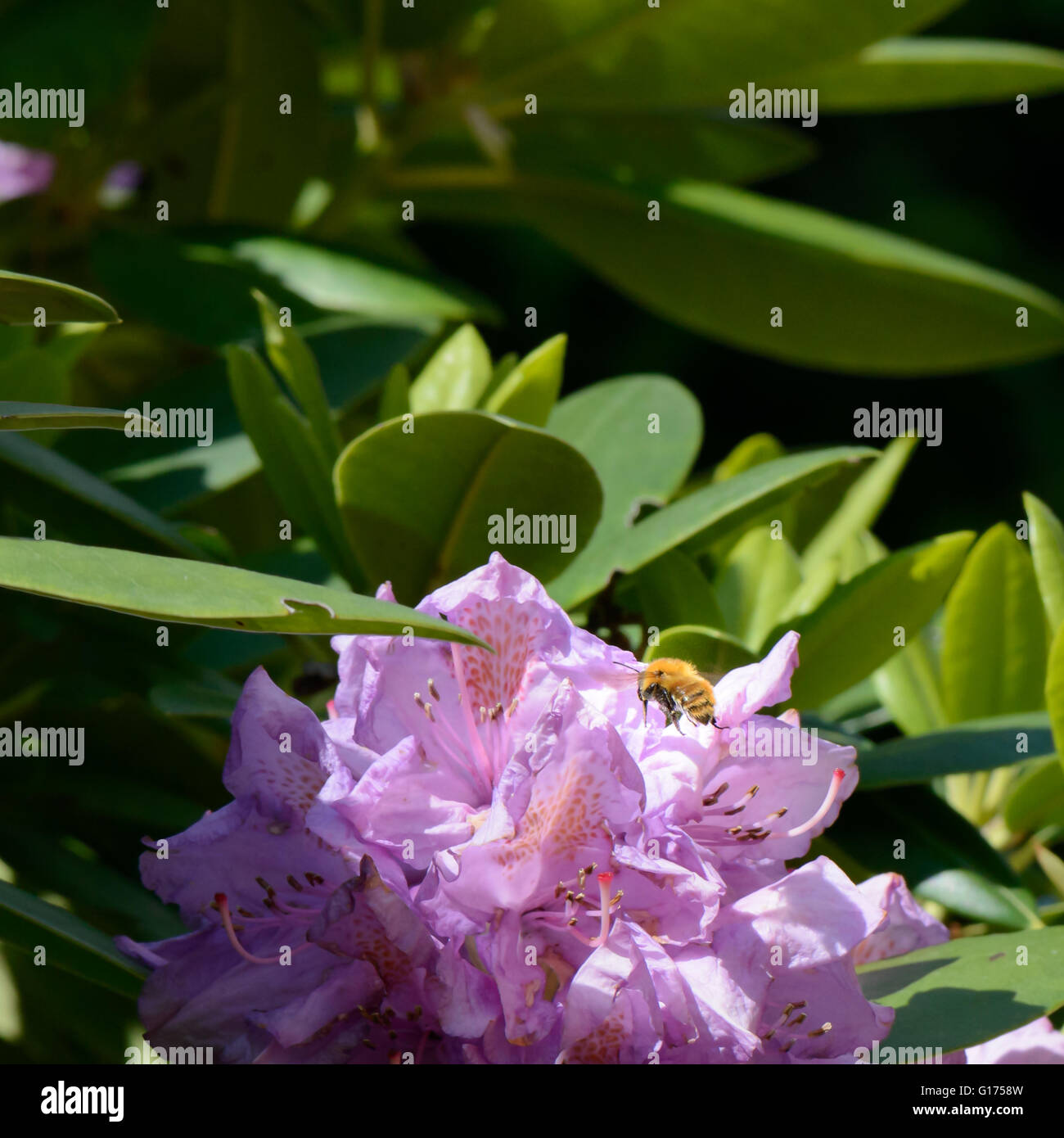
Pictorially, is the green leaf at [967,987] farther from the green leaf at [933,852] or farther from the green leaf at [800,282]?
the green leaf at [800,282]

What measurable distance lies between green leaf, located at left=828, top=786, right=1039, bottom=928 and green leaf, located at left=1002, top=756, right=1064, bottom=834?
0.06m

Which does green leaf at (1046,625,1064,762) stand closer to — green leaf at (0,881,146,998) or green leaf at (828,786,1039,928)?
green leaf at (828,786,1039,928)

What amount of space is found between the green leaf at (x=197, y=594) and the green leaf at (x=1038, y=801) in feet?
1.43

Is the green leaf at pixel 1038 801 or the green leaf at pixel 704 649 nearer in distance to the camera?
the green leaf at pixel 704 649

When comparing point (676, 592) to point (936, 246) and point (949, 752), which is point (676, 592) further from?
point (936, 246)

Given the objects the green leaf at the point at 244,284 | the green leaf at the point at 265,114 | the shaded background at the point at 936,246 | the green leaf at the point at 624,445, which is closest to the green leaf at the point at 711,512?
the green leaf at the point at 624,445

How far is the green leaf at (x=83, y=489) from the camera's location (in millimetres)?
674

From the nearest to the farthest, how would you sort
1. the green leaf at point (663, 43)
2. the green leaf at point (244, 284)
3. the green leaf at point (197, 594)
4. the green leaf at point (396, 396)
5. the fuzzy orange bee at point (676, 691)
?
the green leaf at point (197, 594), the fuzzy orange bee at point (676, 691), the green leaf at point (396, 396), the green leaf at point (244, 284), the green leaf at point (663, 43)

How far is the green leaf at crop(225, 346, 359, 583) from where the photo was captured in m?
0.71

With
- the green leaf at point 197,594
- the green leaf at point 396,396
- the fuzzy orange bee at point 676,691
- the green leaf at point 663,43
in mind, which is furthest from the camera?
the green leaf at point 663,43

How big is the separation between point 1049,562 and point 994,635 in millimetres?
98

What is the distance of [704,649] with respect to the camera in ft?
2.12

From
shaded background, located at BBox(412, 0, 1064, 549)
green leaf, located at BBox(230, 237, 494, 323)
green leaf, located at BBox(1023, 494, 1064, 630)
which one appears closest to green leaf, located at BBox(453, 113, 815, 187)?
green leaf, located at BBox(230, 237, 494, 323)
